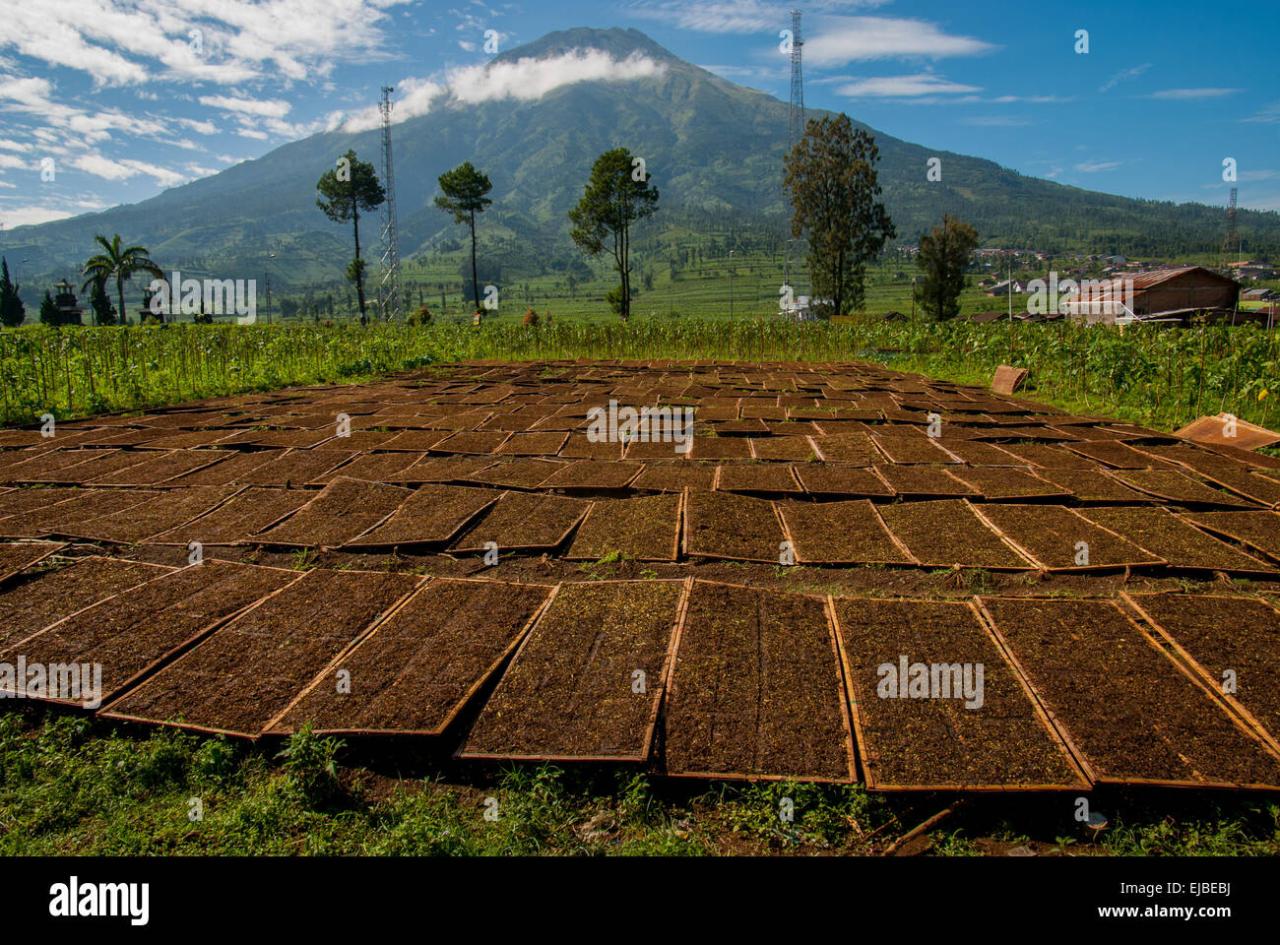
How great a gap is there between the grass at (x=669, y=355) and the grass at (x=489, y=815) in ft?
29.7

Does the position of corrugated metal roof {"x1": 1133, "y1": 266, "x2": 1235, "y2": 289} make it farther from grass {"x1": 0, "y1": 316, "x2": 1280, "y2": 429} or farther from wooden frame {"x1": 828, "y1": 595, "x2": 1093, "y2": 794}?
wooden frame {"x1": 828, "y1": 595, "x2": 1093, "y2": 794}

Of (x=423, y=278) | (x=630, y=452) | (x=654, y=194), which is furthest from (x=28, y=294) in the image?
(x=630, y=452)

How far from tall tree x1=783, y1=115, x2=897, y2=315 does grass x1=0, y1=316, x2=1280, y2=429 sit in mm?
17349

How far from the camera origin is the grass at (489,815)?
241 centimetres

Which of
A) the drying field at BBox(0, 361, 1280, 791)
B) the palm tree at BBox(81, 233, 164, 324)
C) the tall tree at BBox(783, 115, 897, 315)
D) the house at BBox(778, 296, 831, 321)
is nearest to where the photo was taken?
the drying field at BBox(0, 361, 1280, 791)

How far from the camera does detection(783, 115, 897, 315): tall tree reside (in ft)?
130

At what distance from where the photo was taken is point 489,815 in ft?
8.27

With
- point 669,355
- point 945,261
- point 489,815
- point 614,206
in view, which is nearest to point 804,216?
point 945,261

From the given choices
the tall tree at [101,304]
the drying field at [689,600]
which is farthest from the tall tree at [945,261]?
the tall tree at [101,304]

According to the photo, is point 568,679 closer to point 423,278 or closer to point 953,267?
point 953,267

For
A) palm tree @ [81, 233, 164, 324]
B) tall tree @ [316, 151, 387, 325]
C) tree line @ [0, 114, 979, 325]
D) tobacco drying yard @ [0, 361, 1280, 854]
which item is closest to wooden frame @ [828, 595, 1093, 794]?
tobacco drying yard @ [0, 361, 1280, 854]

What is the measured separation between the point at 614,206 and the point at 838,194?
13.0 m

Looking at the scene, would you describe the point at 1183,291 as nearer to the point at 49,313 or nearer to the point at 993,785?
the point at 993,785
